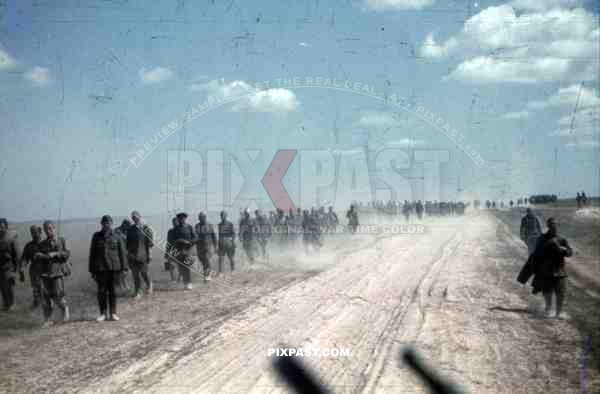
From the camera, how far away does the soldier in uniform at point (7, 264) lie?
32.3 feet

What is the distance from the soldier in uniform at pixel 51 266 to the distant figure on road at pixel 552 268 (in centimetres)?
882

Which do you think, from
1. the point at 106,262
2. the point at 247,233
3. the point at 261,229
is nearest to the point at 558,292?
the point at 106,262

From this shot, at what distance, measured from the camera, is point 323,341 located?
693 centimetres

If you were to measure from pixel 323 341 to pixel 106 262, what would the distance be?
429cm

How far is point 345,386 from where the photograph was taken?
5.38 metres

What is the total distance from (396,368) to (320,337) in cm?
159

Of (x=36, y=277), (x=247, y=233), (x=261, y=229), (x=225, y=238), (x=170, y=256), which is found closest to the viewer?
(x=36, y=277)

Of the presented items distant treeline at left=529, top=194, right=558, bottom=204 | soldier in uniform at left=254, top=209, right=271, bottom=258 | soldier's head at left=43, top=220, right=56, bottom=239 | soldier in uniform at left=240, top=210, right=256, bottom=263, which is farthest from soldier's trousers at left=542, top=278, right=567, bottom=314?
distant treeline at left=529, top=194, right=558, bottom=204

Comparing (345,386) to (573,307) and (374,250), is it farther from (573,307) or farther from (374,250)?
(374,250)

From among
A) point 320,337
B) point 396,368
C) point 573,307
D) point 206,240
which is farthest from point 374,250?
point 396,368

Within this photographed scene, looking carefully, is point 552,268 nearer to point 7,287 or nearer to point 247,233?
point 247,233

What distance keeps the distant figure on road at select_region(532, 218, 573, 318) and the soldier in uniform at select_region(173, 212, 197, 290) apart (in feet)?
26.7

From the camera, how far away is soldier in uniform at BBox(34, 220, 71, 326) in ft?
27.5

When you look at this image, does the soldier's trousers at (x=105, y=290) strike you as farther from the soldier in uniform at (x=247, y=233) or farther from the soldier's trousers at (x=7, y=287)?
the soldier in uniform at (x=247, y=233)
